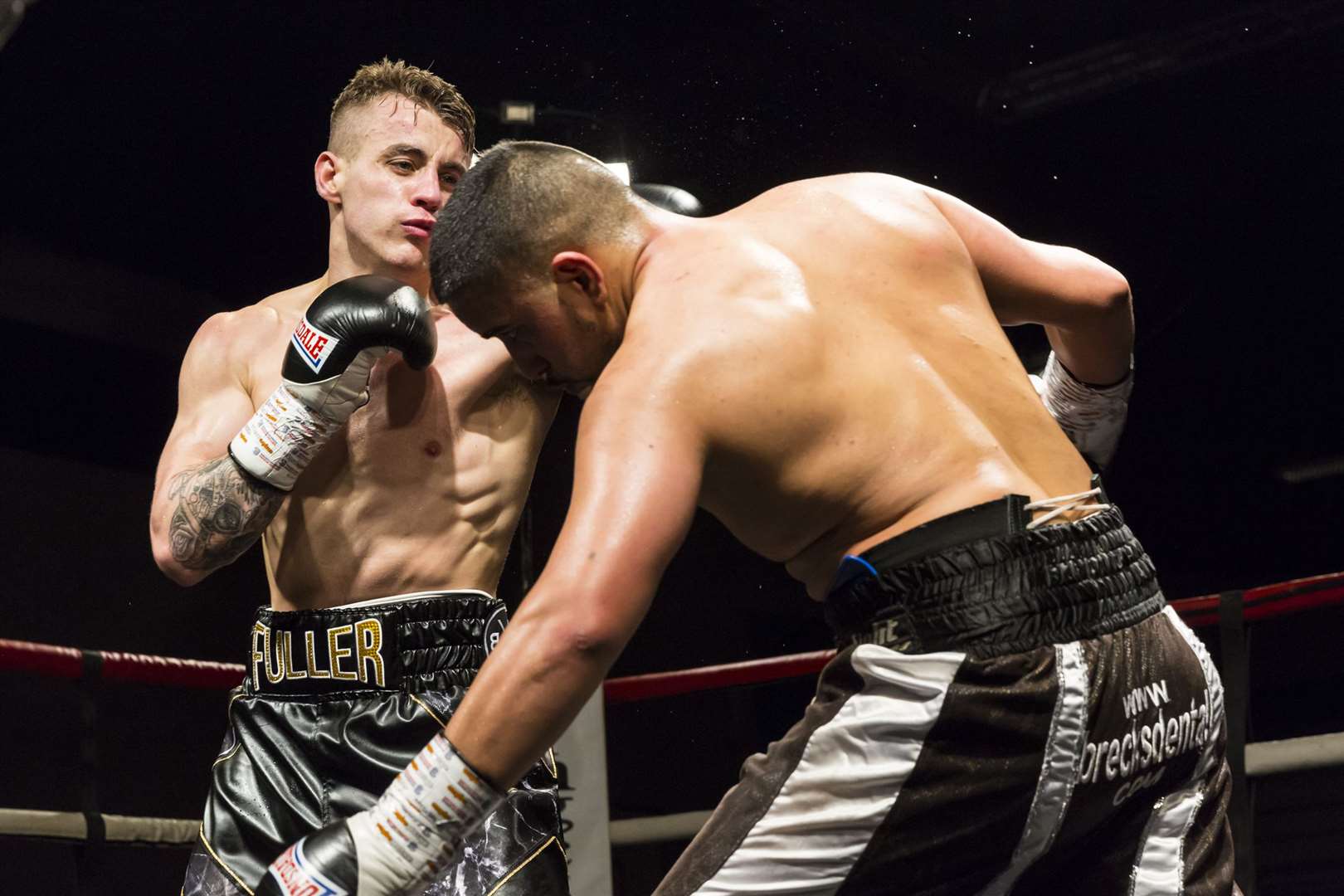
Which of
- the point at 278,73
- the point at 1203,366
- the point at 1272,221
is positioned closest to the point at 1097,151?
the point at 1272,221

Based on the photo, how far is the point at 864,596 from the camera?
130cm

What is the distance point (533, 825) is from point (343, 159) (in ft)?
3.60

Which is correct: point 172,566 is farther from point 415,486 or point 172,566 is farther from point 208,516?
point 415,486

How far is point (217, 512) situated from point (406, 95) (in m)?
0.76

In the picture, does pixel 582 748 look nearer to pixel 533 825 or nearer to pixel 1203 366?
pixel 533 825

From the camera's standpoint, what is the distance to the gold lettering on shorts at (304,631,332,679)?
71.7 inches

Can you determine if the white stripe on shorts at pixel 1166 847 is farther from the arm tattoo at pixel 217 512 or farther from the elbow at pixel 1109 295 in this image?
the arm tattoo at pixel 217 512

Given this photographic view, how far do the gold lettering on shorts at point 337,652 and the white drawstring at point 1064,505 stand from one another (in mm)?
933

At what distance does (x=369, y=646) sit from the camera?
1818mm

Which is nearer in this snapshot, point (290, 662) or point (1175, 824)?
point (1175, 824)

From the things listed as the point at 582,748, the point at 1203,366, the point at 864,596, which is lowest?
the point at 582,748

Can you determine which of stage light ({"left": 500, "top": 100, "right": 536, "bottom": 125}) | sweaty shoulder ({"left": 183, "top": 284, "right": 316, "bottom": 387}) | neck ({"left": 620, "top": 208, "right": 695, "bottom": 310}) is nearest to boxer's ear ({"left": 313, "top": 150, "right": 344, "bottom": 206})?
sweaty shoulder ({"left": 183, "top": 284, "right": 316, "bottom": 387})

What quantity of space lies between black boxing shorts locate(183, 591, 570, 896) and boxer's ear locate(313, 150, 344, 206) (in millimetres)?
713

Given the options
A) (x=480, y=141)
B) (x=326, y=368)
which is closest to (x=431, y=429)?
(x=326, y=368)
